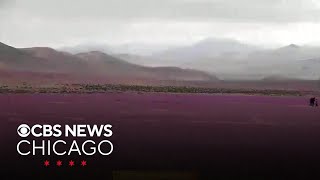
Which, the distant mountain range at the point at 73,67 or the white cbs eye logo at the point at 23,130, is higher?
the distant mountain range at the point at 73,67

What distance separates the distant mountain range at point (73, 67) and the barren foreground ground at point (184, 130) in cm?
18

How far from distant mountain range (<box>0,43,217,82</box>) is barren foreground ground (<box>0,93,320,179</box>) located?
0.18 meters

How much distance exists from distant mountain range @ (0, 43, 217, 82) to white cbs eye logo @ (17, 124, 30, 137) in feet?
1.52

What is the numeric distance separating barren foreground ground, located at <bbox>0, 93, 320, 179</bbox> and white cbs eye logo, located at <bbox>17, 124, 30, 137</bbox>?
39mm

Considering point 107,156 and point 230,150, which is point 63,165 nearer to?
point 107,156

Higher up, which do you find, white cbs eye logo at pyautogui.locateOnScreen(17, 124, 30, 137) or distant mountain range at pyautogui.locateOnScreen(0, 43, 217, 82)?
distant mountain range at pyautogui.locateOnScreen(0, 43, 217, 82)

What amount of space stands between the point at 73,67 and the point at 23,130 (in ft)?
2.37

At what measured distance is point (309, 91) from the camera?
6531mm

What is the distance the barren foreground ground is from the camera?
6.20 meters

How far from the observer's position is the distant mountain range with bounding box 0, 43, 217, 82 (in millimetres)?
6332

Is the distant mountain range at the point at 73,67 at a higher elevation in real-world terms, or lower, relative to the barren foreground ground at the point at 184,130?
higher

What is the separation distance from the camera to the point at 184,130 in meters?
6.32

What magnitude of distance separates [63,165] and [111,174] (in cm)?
42

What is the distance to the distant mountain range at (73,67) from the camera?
633 centimetres
